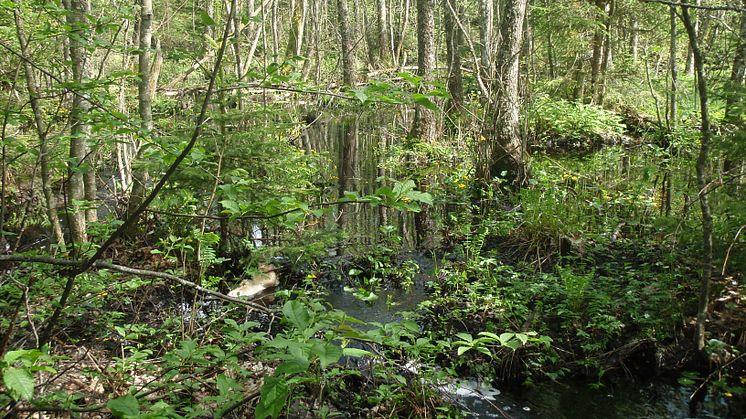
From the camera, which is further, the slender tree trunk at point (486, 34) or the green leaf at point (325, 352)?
the slender tree trunk at point (486, 34)

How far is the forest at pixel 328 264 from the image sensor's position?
7.50ft

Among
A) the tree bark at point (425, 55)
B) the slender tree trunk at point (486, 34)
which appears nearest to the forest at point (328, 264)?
the slender tree trunk at point (486, 34)

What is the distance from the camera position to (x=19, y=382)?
1.48m

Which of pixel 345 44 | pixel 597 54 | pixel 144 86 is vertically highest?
pixel 345 44

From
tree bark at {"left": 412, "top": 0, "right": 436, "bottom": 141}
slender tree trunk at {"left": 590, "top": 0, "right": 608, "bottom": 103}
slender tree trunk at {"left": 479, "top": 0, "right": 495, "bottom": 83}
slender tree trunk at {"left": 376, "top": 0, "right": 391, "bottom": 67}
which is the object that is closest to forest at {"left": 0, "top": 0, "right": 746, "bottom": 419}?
slender tree trunk at {"left": 479, "top": 0, "right": 495, "bottom": 83}

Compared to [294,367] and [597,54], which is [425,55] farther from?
[294,367]

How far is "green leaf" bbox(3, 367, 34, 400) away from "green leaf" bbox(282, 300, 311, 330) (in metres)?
0.75

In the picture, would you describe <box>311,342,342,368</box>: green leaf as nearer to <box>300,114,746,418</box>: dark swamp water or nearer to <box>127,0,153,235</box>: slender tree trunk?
<box>300,114,746,418</box>: dark swamp water

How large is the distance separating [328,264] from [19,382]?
5.09 m

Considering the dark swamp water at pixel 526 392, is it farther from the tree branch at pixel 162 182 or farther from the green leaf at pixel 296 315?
the tree branch at pixel 162 182

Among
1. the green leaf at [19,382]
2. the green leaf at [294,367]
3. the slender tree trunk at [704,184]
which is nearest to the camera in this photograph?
Result: the green leaf at [19,382]

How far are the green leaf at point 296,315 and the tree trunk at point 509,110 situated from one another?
6.74m

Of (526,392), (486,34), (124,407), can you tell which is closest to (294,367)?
(124,407)

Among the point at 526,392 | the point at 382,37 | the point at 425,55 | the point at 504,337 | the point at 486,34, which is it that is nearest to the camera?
the point at 504,337
